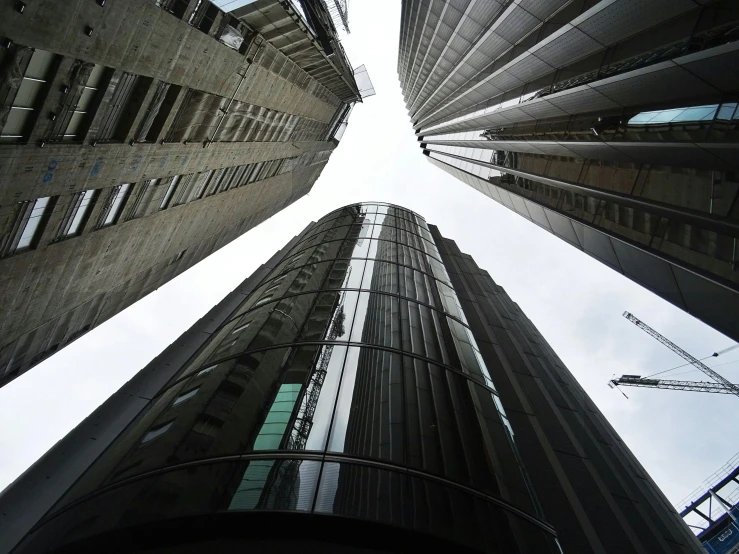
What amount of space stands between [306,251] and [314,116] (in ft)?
89.4

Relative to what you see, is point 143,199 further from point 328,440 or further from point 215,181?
point 328,440

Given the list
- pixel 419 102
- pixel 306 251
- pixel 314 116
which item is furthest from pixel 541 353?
pixel 419 102

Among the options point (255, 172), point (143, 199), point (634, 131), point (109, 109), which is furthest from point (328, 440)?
point (255, 172)

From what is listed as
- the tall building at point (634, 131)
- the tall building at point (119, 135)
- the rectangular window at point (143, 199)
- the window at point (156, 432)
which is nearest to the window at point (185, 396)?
the window at point (156, 432)

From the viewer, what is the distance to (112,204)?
1967 cm

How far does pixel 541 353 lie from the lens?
24250mm

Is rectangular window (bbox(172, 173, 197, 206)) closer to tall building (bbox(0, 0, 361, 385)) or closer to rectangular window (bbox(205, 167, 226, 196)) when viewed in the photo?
tall building (bbox(0, 0, 361, 385))

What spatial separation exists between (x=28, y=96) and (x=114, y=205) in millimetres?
7758

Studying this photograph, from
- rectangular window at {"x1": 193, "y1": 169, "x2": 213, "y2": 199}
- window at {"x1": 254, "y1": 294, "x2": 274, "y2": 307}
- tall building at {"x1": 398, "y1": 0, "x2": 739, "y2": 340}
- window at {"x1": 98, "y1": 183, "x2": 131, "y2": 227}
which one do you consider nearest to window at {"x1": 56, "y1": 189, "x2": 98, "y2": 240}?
window at {"x1": 98, "y1": 183, "x2": 131, "y2": 227}

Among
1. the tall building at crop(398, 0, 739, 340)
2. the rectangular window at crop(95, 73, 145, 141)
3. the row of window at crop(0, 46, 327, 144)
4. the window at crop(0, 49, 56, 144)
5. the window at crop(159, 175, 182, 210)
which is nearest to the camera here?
the tall building at crop(398, 0, 739, 340)

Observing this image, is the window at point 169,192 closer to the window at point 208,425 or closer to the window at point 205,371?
the window at point 205,371

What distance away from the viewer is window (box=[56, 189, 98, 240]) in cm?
1697

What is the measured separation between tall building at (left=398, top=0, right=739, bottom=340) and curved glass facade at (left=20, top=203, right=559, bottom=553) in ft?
17.8

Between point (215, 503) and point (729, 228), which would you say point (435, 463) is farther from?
point (729, 228)
